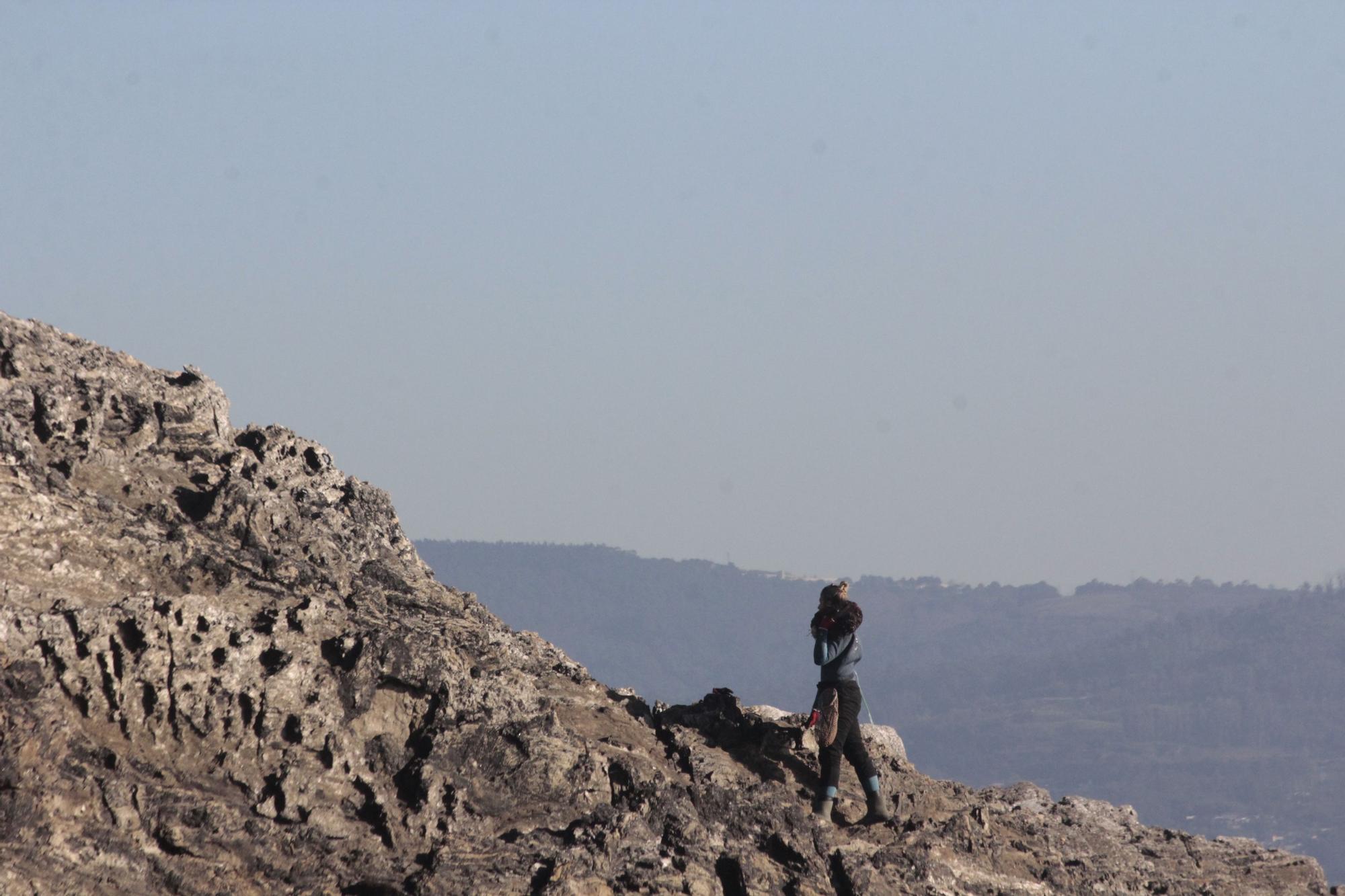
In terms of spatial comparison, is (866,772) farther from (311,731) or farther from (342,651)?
(311,731)

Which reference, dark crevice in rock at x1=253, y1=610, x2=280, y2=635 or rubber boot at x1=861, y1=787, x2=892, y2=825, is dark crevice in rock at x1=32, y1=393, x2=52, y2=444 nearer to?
dark crevice in rock at x1=253, y1=610, x2=280, y2=635

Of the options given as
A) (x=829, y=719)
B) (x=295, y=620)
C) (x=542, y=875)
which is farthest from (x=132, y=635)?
(x=829, y=719)

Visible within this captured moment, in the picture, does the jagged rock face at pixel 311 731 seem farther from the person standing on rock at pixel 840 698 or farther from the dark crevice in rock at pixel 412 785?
the person standing on rock at pixel 840 698

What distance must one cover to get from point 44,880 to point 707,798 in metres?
6.31

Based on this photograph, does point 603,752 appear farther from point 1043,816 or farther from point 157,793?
point 1043,816

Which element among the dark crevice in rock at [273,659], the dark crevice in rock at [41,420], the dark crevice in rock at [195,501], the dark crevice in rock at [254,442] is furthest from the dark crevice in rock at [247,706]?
the dark crevice in rock at [254,442]

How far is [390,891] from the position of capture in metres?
11.3

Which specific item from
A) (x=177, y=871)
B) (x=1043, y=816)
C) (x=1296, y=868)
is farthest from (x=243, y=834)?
(x=1296, y=868)

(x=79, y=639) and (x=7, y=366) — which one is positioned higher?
(x=7, y=366)

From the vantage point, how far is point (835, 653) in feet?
50.2

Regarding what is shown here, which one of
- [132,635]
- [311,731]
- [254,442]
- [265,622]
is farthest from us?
[254,442]

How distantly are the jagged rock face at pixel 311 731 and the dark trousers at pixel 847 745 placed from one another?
0.53 m

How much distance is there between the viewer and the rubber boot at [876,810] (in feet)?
49.6

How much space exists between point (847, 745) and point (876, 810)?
74cm
